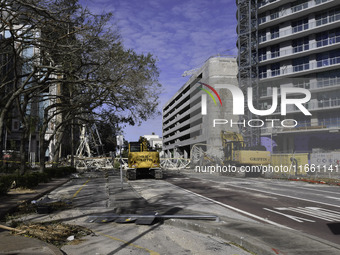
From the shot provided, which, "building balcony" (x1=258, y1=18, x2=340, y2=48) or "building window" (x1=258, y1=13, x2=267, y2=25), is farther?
"building window" (x1=258, y1=13, x2=267, y2=25)

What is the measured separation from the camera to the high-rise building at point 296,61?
4931 centimetres

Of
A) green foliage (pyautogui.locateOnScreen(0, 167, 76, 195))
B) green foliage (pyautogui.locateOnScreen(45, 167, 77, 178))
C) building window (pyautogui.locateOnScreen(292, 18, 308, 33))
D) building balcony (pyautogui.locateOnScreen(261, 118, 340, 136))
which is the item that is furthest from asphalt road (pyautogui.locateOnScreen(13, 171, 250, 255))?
building window (pyautogui.locateOnScreen(292, 18, 308, 33))

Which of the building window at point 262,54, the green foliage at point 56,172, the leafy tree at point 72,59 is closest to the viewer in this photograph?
the leafy tree at point 72,59

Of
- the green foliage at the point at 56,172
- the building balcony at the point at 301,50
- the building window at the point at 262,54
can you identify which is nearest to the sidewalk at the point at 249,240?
the green foliage at the point at 56,172

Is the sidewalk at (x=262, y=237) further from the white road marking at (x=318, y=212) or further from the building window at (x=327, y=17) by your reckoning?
the building window at (x=327, y=17)

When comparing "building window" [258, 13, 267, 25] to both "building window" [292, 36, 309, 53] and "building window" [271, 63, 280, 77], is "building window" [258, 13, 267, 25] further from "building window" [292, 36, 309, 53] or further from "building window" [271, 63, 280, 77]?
"building window" [271, 63, 280, 77]

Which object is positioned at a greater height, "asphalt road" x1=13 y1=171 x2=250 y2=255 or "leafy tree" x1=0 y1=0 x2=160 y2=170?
"leafy tree" x1=0 y1=0 x2=160 y2=170

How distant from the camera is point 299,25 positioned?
52.5m

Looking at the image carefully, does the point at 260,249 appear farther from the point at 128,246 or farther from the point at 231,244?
the point at 128,246

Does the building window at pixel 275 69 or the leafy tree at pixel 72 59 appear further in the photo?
Answer: the building window at pixel 275 69

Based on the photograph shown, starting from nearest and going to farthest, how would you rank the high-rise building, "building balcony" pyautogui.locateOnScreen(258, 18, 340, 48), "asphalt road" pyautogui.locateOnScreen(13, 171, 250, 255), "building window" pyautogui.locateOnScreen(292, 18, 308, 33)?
1. "asphalt road" pyautogui.locateOnScreen(13, 171, 250, 255)
2. "building balcony" pyautogui.locateOnScreen(258, 18, 340, 48)
3. the high-rise building
4. "building window" pyautogui.locateOnScreen(292, 18, 308, 33)

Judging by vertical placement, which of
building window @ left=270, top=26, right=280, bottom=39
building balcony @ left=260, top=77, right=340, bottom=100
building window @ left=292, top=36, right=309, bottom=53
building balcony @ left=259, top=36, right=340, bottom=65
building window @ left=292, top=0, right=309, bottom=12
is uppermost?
building window @ left=292, top=0, right=309, bottom=12

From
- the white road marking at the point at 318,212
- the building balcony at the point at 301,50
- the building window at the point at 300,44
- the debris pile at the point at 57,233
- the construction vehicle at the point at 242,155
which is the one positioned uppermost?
the building window at the point at 300,44

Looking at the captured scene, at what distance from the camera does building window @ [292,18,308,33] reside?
51625 mm
